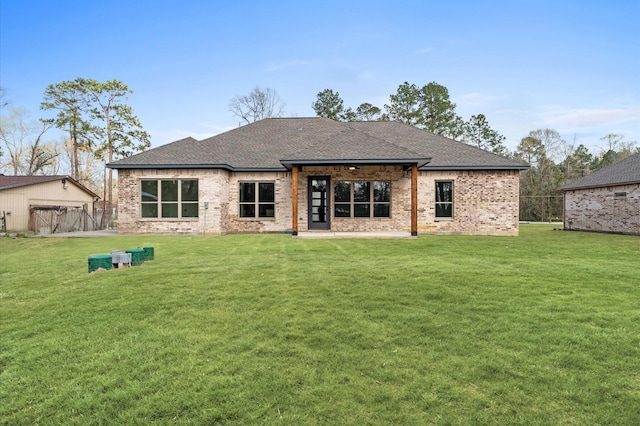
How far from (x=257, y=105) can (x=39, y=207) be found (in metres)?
18.0

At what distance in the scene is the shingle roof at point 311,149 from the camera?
12680 mm

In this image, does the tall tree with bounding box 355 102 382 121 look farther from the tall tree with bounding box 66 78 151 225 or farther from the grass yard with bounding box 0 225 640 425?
the grass yard with bounding box 0 225 640 425

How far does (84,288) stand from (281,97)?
28.1 meters

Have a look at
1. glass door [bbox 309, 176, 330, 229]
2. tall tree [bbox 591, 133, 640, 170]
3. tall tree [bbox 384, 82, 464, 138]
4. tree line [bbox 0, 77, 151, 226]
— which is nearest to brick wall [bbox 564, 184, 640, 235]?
tall tree [bbox 384, 82, 464, 138]

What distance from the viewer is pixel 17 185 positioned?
61.5 feet

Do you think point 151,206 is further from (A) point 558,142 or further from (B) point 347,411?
(A) point 558,142

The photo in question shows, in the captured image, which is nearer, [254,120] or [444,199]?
[444,199]

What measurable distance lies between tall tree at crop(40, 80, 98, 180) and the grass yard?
26452mm

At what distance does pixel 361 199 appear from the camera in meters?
15.0

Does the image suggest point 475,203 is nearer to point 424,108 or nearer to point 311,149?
point 311,149

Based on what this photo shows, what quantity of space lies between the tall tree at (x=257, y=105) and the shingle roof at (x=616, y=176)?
22.9m

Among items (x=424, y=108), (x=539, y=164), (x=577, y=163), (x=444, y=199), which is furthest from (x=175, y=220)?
(x=577, y=163)

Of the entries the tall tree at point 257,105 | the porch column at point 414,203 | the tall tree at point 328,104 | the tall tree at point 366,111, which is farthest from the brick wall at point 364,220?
the tall tree at point 366,111

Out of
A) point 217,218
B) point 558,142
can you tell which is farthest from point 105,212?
point 558,142
